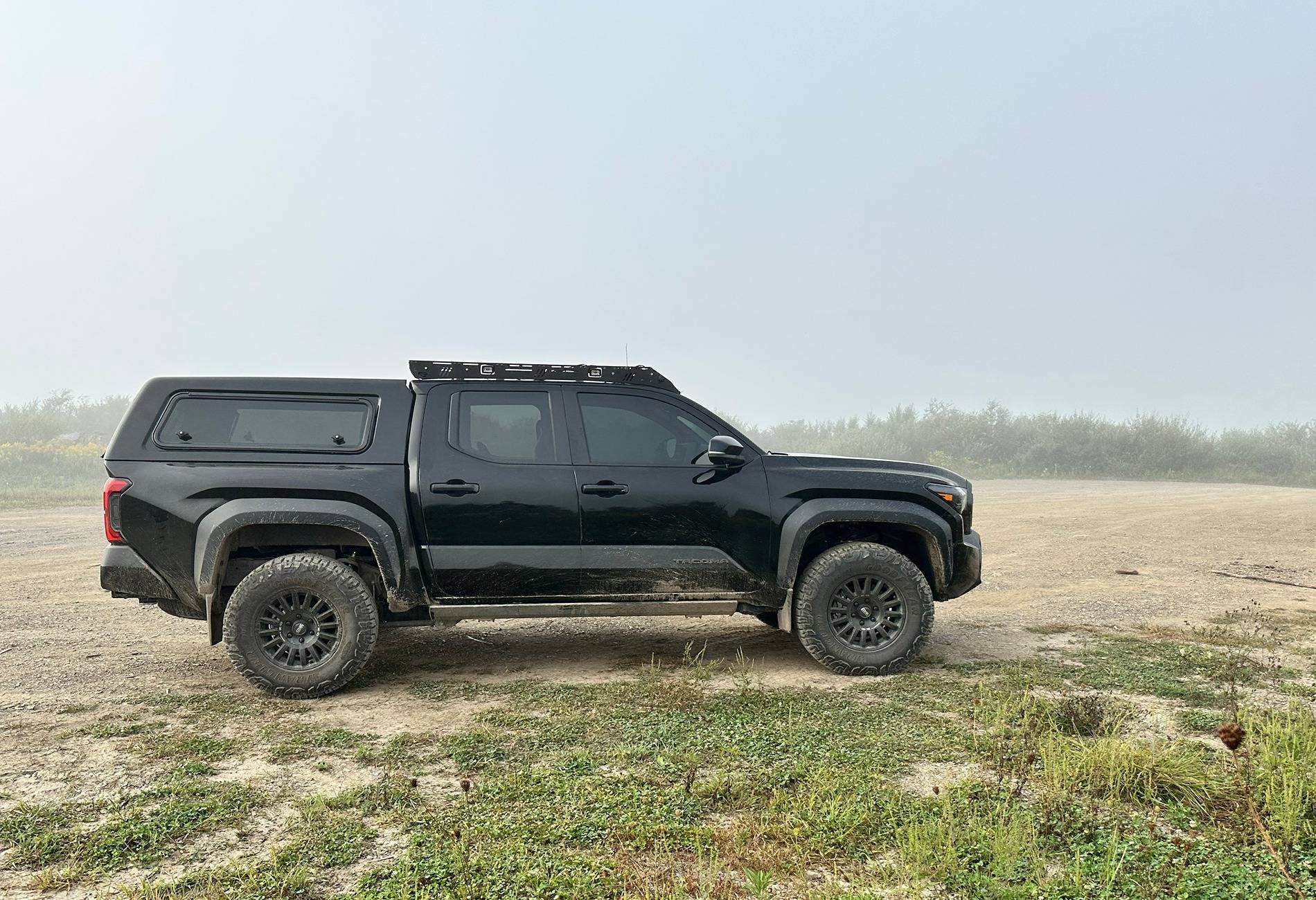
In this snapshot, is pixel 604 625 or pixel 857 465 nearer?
pixel 857 465

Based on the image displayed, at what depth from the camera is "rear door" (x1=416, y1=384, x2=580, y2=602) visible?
5.83 m

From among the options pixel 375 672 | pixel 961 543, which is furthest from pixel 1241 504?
pixel 375 672

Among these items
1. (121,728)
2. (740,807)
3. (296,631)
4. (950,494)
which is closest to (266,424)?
(296,631)

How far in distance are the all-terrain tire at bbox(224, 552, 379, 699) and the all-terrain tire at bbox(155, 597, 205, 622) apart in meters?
0.39

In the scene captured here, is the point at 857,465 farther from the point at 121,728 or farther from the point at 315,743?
the point at 121,728

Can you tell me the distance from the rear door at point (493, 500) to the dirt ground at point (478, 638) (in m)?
0.75

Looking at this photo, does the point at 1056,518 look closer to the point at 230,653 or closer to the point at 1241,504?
the point at 1241,504

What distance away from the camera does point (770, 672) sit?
20.6 ft

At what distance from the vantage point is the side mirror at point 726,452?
19.6ft

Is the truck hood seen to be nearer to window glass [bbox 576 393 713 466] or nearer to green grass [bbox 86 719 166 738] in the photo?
window glass [bbox 576 393 713 466]

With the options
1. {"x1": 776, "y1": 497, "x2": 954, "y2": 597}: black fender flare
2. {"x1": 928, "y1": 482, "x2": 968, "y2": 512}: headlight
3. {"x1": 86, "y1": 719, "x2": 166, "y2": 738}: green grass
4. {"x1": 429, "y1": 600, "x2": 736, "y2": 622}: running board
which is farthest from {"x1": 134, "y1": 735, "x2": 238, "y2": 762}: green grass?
{"x1": 928, "y1": 482, "x2": 968, "y2": 512}: headlight

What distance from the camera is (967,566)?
21.2 feet

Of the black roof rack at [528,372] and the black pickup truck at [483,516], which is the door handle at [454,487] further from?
the black roof rack at [528,372]

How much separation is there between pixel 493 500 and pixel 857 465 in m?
2.49
